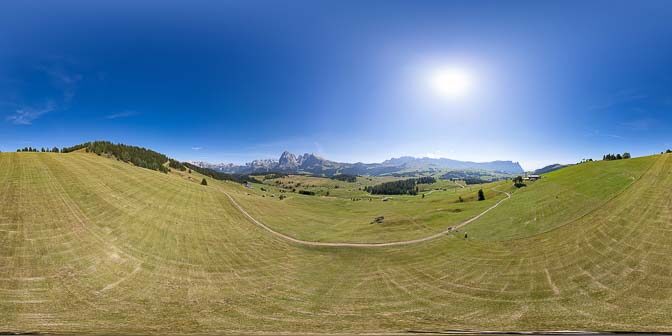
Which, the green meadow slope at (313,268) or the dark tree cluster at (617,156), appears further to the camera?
the dark tree cluster at (617,156)

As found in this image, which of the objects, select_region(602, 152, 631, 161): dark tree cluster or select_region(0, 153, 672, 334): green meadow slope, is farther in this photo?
select_region(602, 152, 631, 161): dark tree cluster

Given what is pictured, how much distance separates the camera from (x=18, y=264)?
1303 inches

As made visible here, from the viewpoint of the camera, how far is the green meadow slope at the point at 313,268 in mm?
27953

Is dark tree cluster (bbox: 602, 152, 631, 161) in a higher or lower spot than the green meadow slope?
higher

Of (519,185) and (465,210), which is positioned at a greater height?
(519,185)

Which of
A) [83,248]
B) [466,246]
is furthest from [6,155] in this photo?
[466,246]

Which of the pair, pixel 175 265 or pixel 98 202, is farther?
pixel 98 202

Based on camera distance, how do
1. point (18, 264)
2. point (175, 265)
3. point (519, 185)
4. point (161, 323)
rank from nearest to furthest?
point (161, 323), point (18, 264), point (175, 265), point (519, 185)

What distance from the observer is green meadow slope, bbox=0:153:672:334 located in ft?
91.7

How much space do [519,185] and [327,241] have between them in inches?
3519

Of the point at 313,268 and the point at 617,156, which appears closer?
the point at 313,268

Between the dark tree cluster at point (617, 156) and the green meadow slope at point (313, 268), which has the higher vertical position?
the dark tree cluster at point (617, 156)

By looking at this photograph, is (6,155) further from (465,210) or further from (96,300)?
(465,210)

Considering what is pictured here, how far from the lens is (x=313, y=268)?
48.9 metres
